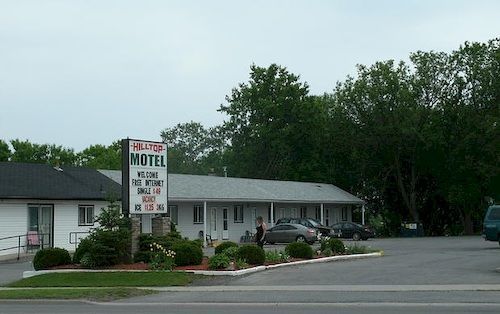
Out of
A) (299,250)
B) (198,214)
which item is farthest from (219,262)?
(198,214)

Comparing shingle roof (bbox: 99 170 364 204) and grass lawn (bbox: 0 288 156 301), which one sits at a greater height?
shingle roof (bbox: 99 170 364 204)

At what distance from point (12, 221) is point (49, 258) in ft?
40.8

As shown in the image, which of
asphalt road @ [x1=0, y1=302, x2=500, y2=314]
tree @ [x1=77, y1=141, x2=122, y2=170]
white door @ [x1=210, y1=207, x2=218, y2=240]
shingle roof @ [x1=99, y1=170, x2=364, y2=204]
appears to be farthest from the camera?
tree @ [x1=77, y1=141, x2=122, y2=170]

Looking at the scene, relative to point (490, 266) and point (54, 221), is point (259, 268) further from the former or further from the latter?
point (54, 221)

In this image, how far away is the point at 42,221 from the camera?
39.8 meters

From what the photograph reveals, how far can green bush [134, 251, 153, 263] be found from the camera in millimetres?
26203

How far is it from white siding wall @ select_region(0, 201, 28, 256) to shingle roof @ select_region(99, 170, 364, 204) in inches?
377

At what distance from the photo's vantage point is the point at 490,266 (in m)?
26.5

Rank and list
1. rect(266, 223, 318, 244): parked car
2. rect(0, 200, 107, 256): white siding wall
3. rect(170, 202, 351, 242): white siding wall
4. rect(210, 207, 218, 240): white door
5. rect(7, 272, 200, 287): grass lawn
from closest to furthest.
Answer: rect(7, 272, 200, 287): grass lawn
rect(0, 200, 107, 256): white siding wall
rect(266, 223, 318, 244): parked car
rect(170, 202, 351, 242): white siding wall
rect(210, 207, 218, 240): white door

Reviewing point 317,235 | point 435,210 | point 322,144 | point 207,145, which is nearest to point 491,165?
point 435,210

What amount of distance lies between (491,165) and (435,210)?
34.8 feet

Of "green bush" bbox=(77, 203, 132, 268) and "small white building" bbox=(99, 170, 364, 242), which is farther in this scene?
"small white building" bbox=(99, 170, 364, 242)

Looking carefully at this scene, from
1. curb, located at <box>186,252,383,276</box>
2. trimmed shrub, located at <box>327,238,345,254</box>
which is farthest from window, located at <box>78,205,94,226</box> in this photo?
curb, located at <box>186,252,383,276</box>

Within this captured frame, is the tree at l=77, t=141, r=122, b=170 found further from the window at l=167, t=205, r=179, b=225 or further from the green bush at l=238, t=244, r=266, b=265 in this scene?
the green bush at l=238, t=244, r=266, b=265
